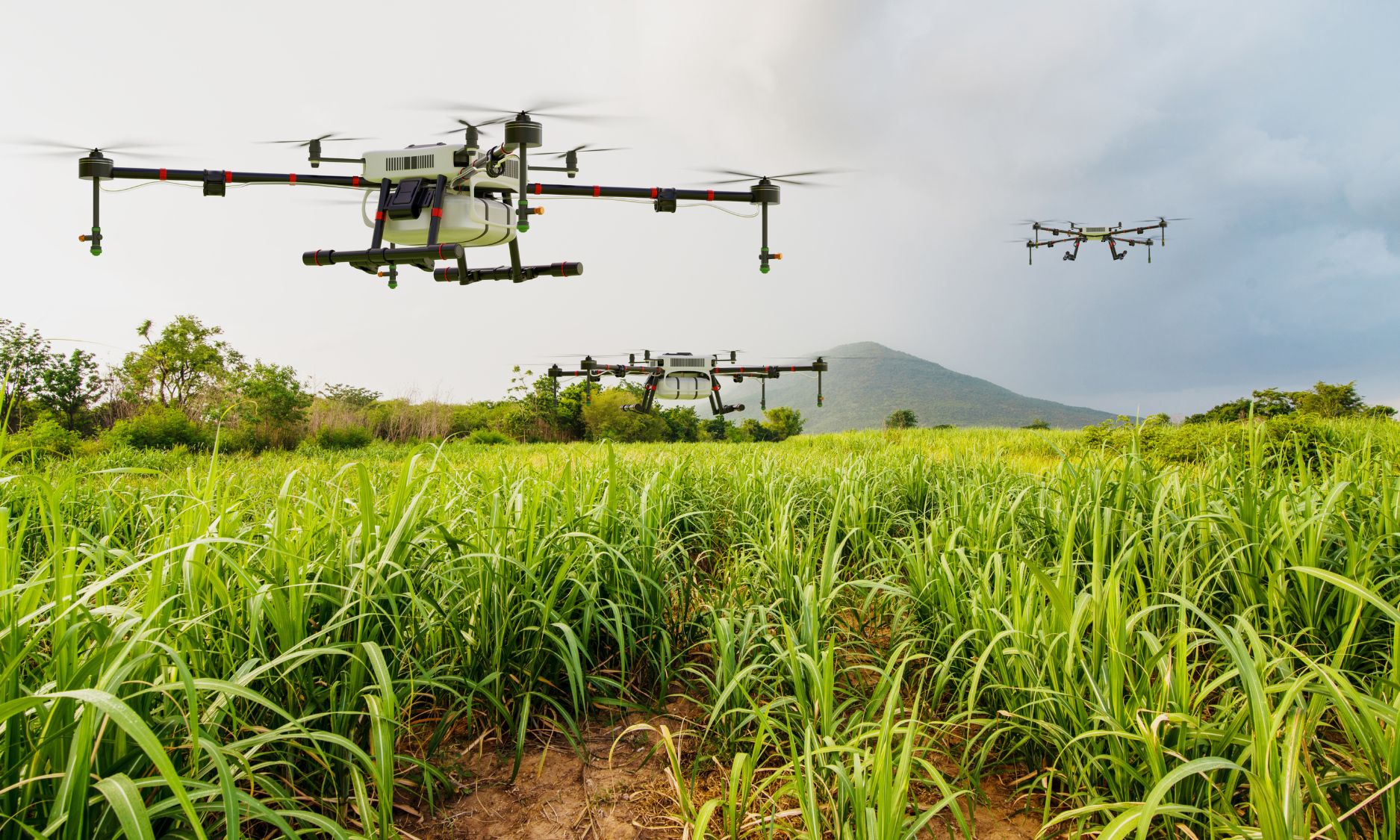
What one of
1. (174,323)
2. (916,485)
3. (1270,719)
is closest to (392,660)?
(1270,719)

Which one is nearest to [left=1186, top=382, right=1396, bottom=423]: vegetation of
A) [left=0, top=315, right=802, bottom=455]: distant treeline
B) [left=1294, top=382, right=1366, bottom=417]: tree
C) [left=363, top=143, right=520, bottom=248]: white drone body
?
[left=1294, top=382, right=1366, bottom=417]: tree

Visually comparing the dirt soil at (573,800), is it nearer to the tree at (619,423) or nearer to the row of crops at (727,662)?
the row of crops at (727,662)

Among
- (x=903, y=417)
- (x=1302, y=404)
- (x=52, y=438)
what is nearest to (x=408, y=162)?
(x=52, y=438)

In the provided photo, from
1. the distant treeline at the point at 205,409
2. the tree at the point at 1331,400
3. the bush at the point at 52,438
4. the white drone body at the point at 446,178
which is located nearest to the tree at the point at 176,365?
the distant treeline at the point at 205,409

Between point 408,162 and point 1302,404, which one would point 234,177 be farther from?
point 1302,404

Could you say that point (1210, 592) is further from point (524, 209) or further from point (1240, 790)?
point (524, 209)

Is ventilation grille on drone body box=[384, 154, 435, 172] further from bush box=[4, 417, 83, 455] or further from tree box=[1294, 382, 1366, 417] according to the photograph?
tree box=[1294, 382, 1366, 417]
